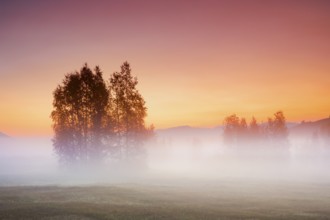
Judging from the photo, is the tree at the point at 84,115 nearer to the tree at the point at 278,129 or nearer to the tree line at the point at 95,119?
the tree line at the point at 95,119

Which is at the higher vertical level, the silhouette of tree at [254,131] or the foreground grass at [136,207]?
the silhouette of tree at [254,131]

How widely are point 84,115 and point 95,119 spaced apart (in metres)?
2.84

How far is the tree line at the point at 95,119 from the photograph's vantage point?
82.9m

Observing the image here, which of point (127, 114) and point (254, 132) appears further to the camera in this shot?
point (254, 132)

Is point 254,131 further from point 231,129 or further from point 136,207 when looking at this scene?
point 136,207

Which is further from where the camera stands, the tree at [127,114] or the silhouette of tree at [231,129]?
the silhouette of tree at [231,129]

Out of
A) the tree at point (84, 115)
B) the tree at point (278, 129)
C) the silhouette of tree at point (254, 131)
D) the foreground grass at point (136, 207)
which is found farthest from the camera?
the silhouette of tree at point (254, 131)

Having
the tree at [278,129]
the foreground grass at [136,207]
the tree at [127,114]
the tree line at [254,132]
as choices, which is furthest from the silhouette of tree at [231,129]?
the foreground grass at [136,207]

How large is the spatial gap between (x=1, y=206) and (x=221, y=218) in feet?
67.2

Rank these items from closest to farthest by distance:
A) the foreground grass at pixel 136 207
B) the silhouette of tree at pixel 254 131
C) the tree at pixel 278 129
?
1. the foreground grass at pixel 136 207
2. the tree at pixel 278 129
3. the silhouette of tree at pixel 254 131

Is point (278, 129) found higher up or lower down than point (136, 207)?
higher up

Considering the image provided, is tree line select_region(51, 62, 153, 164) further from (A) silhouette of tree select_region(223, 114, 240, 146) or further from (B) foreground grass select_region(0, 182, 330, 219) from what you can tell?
(A) silhouette of tree select_region(223, 114, 240, 146)

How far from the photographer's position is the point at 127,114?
8594 cm

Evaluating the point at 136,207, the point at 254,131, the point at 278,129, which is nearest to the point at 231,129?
the point at 254,131
